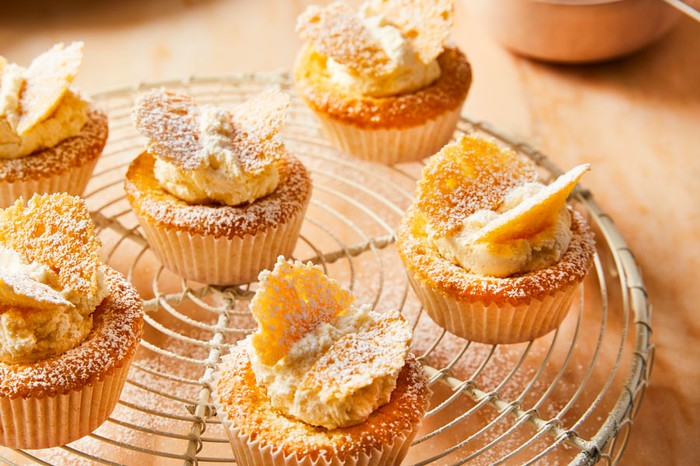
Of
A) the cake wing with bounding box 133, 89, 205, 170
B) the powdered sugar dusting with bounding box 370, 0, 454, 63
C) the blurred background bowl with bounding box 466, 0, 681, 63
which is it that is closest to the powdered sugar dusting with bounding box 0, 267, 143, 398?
the cake wing with bounding box 133, 89, 205, 170

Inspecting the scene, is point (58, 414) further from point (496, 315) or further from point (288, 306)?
point (496, 315)

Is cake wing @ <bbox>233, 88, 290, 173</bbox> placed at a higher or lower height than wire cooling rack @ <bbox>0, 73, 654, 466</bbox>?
higher

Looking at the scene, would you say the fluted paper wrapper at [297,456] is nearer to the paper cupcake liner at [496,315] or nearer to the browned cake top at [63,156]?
the paper cupcake liner at [496,315]

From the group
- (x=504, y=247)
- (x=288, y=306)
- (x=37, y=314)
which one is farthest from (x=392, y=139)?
(x=37, y=314)

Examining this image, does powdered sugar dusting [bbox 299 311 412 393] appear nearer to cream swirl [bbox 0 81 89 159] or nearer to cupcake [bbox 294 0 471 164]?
cupcake [bbox 294 0 471 164]

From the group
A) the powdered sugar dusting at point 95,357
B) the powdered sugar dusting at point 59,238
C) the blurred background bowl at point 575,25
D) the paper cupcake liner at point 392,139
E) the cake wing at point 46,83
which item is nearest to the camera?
the powdered sugar dusting at point 95,357

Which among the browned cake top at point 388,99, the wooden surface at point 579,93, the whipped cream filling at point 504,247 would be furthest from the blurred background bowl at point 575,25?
the whipped cream filling at point 504,247
